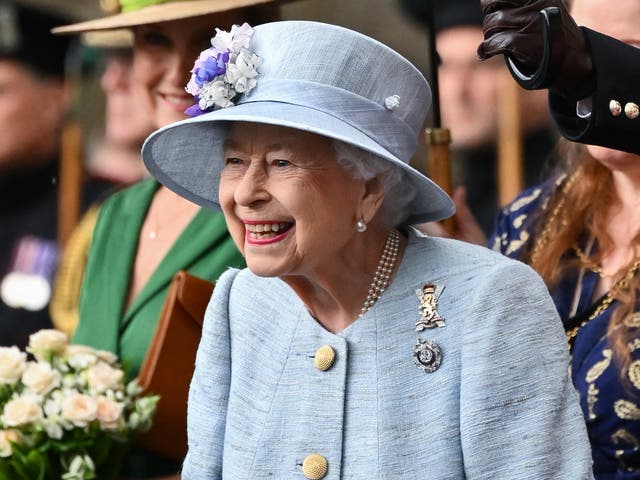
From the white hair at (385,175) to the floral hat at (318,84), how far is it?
0.02 metres

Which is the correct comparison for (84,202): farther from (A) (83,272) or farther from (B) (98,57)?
Result: (A) (83,272)

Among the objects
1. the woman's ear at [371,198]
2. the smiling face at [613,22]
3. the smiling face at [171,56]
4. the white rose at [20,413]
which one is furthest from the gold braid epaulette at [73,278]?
the woman's ear at [371,198]

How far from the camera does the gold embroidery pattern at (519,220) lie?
10.6 ft

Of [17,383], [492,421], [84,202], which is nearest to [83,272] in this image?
[17,383]

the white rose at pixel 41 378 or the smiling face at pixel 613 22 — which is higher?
the smiling face at pixel 613 22

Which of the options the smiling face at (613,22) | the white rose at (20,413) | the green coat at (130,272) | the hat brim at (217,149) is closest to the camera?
the hat brim at (217,149)

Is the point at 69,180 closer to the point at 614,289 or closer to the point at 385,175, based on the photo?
the point at 614,289

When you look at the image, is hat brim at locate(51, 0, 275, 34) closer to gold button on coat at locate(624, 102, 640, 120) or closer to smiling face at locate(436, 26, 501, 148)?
smiling face at locate(436, 26, 501, 148)

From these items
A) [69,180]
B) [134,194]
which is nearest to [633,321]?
[134,194]

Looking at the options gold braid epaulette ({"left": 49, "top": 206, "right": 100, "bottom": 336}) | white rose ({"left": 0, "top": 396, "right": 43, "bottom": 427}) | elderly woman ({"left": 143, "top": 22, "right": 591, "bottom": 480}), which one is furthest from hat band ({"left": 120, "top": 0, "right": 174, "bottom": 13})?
elderly woman ({"left": 143, "top": 22, "right": 591, "bottom": 480})

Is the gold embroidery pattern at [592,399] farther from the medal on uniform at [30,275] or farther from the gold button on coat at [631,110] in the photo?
the medal on uniform at [30,275]

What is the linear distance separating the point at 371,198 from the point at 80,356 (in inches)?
48.9

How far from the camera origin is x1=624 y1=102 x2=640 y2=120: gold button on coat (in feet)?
7.81

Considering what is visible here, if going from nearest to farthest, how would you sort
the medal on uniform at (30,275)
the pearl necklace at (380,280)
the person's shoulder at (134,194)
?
the pearl necklace at (380,280), the person's shoulder at (134,194), the medal on uniform at (30,275)
